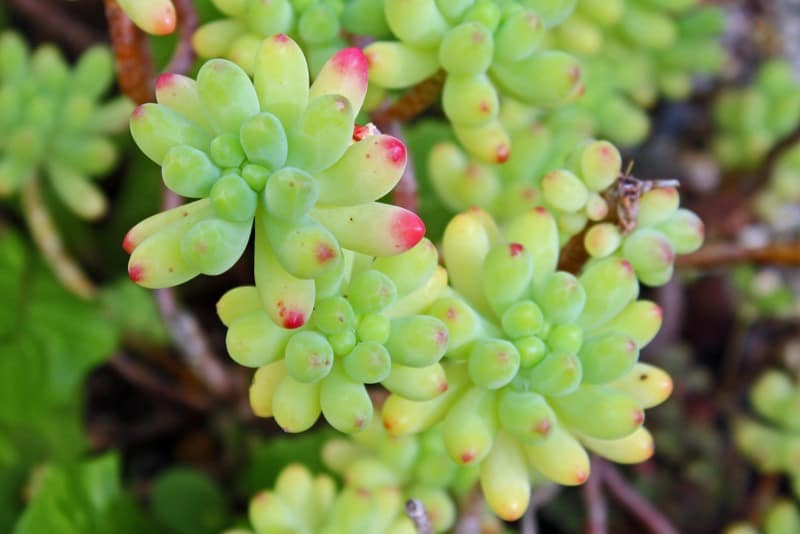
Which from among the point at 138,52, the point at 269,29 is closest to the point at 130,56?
the point at 138,52

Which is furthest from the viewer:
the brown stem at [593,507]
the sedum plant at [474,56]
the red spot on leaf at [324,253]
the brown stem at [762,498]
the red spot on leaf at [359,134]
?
the brown stem at [762,498]

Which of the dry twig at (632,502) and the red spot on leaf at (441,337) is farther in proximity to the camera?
the dry twig at (632,502)

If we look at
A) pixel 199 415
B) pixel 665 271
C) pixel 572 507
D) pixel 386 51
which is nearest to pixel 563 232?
pixel 665 271

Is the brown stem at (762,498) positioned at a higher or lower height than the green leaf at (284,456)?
lower

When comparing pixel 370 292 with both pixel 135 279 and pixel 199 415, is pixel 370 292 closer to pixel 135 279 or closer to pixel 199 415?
pixel 135 279

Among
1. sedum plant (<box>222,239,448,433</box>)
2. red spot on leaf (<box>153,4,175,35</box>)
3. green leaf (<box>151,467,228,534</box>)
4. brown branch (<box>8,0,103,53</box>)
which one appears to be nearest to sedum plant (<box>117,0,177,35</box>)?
red spot on leaf (<box>153,4,175,35</box>)

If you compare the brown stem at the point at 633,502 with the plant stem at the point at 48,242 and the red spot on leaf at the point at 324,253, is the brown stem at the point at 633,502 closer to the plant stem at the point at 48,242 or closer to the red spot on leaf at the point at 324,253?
the red spot on leaf at the point at 324,253

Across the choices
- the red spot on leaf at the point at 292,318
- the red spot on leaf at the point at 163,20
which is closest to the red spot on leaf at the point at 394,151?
the red spot on leaf at the point at 292,318
